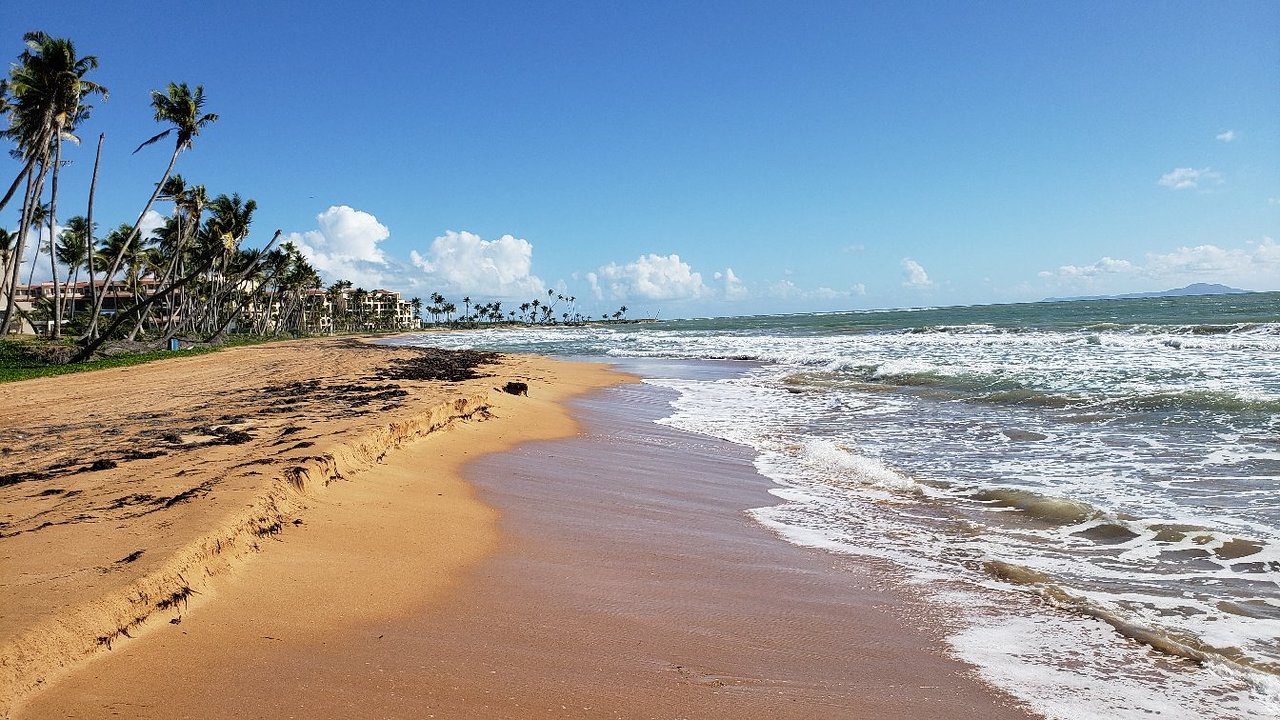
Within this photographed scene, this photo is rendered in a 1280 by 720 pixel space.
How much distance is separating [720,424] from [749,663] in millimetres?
8211

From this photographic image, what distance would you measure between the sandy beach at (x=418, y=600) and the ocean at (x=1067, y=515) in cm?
48

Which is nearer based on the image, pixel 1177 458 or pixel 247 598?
pixel 247 598

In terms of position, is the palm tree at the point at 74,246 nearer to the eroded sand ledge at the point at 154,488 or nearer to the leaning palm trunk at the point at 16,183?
the leaning palm trunk at the point at 16,183

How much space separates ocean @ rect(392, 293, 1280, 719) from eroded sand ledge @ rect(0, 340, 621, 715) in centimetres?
290

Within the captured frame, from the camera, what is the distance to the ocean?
3.11m

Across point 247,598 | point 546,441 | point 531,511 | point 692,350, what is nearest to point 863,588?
point 531,511

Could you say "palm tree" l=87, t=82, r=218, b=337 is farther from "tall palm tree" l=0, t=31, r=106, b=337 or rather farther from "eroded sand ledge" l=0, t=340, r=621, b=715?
"eroded sand ledge" l=0, t=340, r=621, b=715

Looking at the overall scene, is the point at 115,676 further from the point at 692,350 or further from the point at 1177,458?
the point at 692,350

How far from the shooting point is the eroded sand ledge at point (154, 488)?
2.64 m

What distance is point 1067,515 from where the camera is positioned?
18.3ft

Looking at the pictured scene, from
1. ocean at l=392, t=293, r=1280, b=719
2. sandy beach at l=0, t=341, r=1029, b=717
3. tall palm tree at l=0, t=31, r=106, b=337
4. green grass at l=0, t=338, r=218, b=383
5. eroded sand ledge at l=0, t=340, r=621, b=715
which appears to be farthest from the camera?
tall palm tree at l=0, t=31, r=106, b=337

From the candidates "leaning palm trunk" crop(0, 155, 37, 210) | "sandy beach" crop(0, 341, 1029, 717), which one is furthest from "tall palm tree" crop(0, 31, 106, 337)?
"sandy beach" crop(0, 341, 1029, 717)

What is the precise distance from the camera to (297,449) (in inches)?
231

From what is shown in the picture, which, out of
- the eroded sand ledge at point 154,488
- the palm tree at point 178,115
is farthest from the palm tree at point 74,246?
the eroded sand ledge at point 154,488
